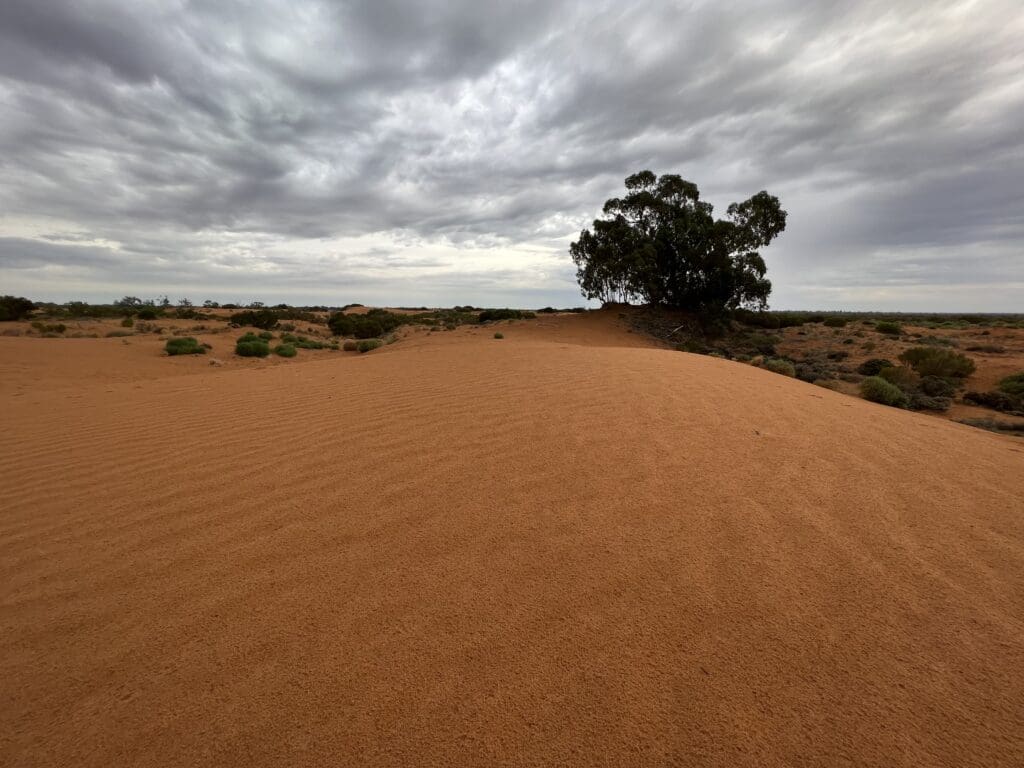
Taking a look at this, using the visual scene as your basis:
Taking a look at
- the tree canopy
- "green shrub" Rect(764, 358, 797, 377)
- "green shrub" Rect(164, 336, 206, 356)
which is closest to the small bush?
"green shrub" Rect(764, 358, 797, 377)

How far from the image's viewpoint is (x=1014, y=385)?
10.1m

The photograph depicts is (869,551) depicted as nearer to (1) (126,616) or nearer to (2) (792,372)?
(1) (126,616)

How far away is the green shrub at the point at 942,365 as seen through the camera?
11977 millimetres

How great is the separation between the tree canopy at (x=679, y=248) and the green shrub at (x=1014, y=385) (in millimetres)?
10594

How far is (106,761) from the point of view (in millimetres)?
1579

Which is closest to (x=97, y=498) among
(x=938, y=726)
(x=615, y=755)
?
(x=615, y=755)

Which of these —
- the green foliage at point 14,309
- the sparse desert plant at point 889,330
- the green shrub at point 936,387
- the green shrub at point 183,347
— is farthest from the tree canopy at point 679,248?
the green foliage at point 14,309

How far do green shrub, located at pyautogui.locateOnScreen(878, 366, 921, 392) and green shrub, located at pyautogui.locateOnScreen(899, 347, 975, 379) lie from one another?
79 cm

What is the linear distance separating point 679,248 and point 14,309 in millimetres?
32616

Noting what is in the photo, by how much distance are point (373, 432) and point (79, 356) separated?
14.2 metres

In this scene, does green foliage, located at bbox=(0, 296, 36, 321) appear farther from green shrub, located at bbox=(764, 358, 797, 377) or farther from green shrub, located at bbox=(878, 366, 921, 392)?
green shrub, located at bbox=(878, 366, 921, 392)

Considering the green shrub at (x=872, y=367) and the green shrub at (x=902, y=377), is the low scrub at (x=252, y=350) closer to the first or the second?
the green shrub at (x=902, y=377)

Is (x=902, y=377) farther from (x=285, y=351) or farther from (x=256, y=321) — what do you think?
(x=256, y=321)

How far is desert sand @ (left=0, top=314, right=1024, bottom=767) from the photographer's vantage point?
1.66 metres
